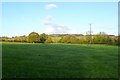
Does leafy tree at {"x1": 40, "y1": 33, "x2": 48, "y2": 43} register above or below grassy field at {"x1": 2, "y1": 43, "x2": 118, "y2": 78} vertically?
above

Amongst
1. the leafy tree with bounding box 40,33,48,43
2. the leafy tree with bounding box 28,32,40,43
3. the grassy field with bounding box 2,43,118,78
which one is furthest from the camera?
the leafy tree with bounding box 40,33,48,43

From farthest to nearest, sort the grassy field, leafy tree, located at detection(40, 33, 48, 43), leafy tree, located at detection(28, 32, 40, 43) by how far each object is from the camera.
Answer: leafy tree, located at detection(40, 33, 48, 43) → leafy tree, located at detection(28, 32, 40, 43) → the grassy field

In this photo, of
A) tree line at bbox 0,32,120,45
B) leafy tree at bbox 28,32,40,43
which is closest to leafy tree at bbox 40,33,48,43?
tree line at bbox 0,32,120,45

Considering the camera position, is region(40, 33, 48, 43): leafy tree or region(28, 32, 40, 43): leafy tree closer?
region(28, 32, 40, 43): leafy tree

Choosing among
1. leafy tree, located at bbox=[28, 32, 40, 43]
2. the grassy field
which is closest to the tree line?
leafy tree, located at bbox=[28, 32, 40, 43]

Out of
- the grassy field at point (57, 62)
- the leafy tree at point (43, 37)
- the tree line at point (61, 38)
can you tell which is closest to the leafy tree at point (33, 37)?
the tree line at point (61, 38)

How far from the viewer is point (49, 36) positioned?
37.1 ft

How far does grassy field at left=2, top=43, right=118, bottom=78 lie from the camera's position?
7.24m

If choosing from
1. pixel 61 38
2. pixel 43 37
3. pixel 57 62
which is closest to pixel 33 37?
pixel 43 37

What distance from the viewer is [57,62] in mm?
9109

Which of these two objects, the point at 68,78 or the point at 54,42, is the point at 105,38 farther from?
the point at 68,78

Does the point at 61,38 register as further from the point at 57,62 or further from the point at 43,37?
the point at 57,62

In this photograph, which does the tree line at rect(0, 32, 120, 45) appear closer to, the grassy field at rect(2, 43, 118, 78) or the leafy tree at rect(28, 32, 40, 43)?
the leafy tree at rect(28, 32, 40, 43)

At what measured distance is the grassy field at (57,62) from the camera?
7240 mm
